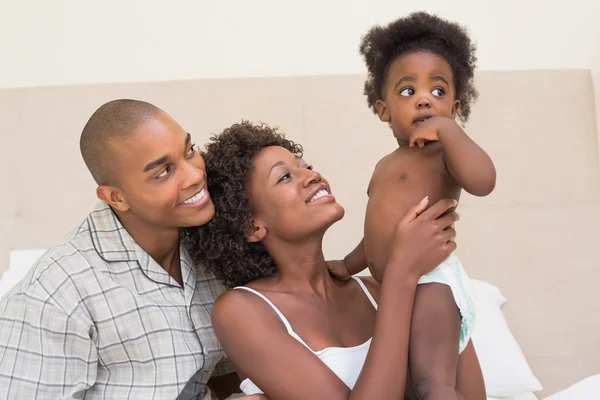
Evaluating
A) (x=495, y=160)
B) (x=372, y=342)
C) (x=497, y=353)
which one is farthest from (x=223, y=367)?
(x=495, y=160)

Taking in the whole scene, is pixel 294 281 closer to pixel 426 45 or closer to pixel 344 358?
pixel 344 358

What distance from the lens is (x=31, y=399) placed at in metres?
1.39

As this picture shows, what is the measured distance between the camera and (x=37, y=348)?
1.39 metres

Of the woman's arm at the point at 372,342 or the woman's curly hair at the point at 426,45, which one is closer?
the woman's arm at the point at 372,342

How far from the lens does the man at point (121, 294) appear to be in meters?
1.40

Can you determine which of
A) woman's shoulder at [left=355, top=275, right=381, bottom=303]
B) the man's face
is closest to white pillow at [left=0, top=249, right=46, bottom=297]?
the man's face

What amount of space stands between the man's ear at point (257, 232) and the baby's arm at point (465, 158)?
0.40 meters

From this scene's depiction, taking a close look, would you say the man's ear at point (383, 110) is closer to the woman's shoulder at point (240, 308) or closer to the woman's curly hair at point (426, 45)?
the woman's curly hair at point (426, 45)

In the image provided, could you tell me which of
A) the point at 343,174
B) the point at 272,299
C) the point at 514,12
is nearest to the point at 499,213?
the point at 343,174

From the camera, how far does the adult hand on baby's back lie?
55.3 inches

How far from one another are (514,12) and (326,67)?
741 millimetres

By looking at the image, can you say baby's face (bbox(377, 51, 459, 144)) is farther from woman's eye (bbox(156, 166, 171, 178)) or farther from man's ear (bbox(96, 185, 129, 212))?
man's ear (bbox(96, 185, 129, 212))

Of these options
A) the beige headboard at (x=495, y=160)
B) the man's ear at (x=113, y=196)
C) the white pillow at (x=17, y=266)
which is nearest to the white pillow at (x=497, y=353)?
the beige headboard at (x=495, y=160)

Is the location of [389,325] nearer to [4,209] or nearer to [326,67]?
[326,67]
